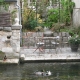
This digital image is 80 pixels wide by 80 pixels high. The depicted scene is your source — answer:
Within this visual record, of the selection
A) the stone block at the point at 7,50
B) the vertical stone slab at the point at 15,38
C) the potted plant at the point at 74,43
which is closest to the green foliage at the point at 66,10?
the potted plant at the point at 74,43

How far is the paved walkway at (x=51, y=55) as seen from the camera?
1836cm

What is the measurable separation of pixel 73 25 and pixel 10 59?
34.1 feet

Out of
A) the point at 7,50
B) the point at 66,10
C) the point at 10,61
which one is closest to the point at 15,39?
the point at 7,50

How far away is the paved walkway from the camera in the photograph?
18359 mm

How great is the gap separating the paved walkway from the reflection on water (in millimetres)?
591

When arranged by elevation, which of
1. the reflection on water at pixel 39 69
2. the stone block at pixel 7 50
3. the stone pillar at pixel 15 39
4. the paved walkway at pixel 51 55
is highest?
the stone pillar at pixel 15 39

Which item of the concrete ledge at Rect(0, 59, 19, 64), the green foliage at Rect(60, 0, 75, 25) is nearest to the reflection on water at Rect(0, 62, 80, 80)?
the concrete ledge at Rect(0, 59, 19, 64)

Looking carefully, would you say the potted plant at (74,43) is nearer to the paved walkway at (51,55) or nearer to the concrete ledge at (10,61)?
the paved walkway at (51,55)

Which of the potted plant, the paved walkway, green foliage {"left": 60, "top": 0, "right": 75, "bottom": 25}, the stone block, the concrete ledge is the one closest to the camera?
the concrete ledge

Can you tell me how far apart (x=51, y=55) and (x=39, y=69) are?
98.6 inches

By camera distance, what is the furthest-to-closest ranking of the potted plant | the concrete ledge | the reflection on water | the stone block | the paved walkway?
the potted plant < the stone block < the paved walkway < the concrete ledge < the reflection on water

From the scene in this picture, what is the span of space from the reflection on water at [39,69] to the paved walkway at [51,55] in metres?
0.59

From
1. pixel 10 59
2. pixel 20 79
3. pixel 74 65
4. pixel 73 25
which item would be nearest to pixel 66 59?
pixel 74 65

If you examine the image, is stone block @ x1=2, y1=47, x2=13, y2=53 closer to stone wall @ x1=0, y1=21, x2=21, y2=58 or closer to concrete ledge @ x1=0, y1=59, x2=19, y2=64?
stone wall @ x1=0, y1=21, x2=21, y2=58
